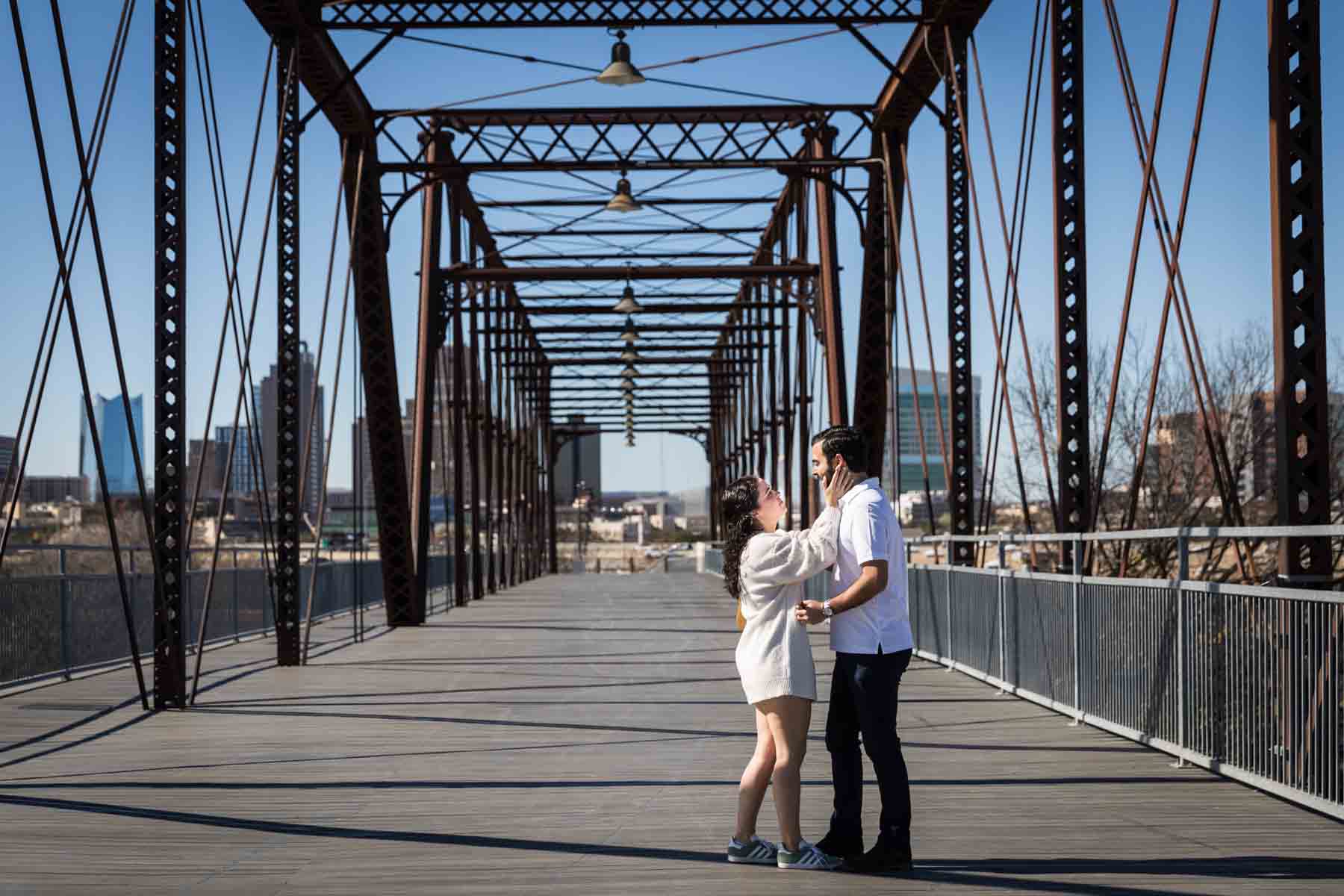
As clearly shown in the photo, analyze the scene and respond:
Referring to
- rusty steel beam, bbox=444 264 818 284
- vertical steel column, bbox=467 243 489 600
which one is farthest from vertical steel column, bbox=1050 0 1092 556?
vertical steel column, bbox=467 243 489 600

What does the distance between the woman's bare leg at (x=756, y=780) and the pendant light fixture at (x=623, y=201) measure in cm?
1910

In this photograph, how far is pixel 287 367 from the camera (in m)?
18.0

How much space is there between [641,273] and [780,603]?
82.9 feet

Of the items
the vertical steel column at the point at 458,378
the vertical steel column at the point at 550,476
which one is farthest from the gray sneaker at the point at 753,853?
the vertical steel column at the point at 550,476

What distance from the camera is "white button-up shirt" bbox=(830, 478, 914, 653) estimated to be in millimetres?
6082

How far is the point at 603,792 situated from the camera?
830 centimetres

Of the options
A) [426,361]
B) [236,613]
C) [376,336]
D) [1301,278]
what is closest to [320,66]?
[376,336]

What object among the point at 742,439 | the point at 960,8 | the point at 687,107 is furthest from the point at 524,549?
the point at 960,8

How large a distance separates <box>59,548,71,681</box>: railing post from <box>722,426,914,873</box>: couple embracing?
10232 millimetres

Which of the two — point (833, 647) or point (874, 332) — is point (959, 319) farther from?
point (833, 647)

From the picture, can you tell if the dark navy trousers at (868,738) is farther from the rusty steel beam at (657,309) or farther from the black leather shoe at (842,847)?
the rusty steel beam at (657,309)

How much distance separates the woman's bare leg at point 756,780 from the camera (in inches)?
243

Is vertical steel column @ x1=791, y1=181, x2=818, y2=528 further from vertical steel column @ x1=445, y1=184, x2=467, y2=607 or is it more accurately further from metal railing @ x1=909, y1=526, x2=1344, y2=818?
metal railing @ x1=909, y1=526, x2=1344, y2=818

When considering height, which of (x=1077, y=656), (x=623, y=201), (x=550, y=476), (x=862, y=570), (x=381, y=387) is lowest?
(x=1077, y=656)
